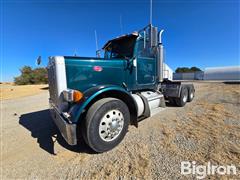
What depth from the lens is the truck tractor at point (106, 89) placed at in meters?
2.33

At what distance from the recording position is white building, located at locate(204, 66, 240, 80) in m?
34.9

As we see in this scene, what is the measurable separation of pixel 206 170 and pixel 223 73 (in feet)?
153

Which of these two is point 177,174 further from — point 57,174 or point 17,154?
point 17,154

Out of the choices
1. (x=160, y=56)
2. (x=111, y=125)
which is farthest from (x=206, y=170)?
(x=160, y=56)

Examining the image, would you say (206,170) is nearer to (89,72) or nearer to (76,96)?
(76,96)

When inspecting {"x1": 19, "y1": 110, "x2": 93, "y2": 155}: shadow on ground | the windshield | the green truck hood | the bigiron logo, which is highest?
Answer: the windshield

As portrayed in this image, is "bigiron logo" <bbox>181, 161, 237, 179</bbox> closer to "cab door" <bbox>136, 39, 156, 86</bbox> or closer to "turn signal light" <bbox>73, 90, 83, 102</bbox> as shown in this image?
"turn signal light" <bbox>73, 90, 83, 102</bbox>

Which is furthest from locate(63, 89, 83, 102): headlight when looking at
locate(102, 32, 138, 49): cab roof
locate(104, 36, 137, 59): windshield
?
locate(102, 32, 138, 49): cab roof

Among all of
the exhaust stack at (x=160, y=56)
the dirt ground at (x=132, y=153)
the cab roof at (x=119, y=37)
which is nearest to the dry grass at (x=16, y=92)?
the dirt ground at (x=132, y=153)

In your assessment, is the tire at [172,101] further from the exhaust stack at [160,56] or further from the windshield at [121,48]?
the windshield at [121,48]

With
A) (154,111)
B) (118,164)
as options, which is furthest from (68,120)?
(154,111)

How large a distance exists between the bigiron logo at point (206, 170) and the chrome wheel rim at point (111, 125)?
130cm

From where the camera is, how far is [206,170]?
190 centimetres

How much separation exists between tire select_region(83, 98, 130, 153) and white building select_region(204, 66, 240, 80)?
45.3 meters
